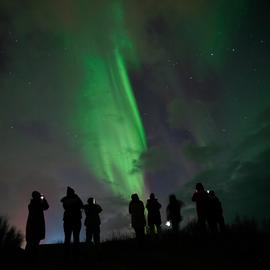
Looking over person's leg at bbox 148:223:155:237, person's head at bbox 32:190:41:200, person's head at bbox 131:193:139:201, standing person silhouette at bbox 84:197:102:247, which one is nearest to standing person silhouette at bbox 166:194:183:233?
person's leg at bbox 148:223:155:237

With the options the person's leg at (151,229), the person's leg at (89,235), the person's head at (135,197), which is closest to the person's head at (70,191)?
the person's leg at (89,235)

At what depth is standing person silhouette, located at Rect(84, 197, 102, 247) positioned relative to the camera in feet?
50.5

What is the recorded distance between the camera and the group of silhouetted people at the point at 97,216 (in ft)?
40.6

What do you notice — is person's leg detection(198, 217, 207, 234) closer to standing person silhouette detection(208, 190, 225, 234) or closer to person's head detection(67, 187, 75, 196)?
standing person silhouette detection(208, 190, 225, 234)

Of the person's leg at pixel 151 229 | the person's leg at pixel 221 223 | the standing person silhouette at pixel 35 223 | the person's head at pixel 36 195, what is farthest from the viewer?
the person's leg at pixel 151 229

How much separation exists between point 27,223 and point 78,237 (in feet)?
5.29

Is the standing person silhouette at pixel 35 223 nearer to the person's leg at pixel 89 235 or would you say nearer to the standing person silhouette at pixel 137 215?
the person's leg at pixel 89 235

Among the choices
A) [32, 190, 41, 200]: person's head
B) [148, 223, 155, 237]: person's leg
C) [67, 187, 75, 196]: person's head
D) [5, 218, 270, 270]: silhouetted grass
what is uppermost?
[148, 223, 155, 237]: person's leg

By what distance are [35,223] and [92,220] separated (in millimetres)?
3402

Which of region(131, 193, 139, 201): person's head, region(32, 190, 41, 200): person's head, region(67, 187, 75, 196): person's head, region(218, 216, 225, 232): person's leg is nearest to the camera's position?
region(32, 190, 41, 200): person's head

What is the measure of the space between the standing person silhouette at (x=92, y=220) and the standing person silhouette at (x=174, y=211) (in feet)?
12.0

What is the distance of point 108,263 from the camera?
428 inches

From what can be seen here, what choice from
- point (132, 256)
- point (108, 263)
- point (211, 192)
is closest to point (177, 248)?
point (132, 256)

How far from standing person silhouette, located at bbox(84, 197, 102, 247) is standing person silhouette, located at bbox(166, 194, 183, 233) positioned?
12.0 feet
